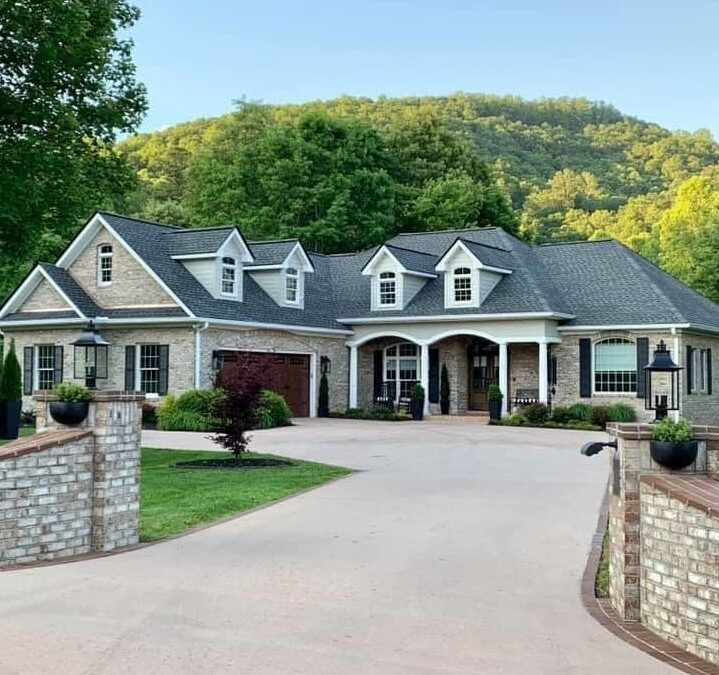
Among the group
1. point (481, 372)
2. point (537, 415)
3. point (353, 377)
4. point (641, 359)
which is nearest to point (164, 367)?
point (353, 377)

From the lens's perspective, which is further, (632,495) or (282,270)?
(282,270)

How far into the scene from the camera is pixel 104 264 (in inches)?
1159

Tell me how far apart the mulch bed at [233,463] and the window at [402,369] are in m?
16.1

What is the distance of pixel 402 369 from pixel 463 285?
171 inches

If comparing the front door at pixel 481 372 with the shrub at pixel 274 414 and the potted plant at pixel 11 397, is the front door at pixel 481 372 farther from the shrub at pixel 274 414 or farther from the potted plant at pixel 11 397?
the potted plant at pixel 11 397

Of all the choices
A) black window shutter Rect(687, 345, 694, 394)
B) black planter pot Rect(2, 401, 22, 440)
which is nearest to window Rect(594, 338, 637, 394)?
black window shutter Rect(687, 345, 694, 394)

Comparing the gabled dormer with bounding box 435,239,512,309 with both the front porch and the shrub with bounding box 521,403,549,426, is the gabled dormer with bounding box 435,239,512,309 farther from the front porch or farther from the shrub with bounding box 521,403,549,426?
the shrub with bounding box 521,403,549,426

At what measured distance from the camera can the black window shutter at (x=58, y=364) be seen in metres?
29.1

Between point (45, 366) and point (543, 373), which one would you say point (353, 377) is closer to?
point (543, 373)

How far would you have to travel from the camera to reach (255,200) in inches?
1962

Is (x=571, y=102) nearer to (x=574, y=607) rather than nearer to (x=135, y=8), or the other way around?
(x=135, y=8)

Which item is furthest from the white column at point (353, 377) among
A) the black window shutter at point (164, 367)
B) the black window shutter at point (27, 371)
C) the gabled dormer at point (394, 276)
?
the black window shutter at point (27, 371)

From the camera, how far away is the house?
28219mm

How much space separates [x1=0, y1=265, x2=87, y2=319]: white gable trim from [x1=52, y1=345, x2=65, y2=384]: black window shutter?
4.98 ft
